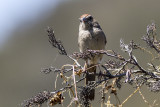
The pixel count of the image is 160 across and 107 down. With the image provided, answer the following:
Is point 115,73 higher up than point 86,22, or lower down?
lower down

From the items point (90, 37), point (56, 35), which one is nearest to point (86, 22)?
point (90, 37)

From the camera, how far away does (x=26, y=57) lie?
2803 cm

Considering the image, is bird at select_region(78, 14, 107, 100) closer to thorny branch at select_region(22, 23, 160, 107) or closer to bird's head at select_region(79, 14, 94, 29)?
bird's head at select_region(79, 14, 94, 29)

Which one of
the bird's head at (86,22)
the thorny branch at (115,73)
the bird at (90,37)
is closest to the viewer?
the thorny branch at (115,73)

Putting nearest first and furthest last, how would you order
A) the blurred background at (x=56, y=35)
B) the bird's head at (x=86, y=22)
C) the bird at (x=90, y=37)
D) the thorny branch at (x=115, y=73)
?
the thorny branch at (x=115, y=73) < the bird at (x=90, y=37) < the bird's head at (x=86, y=22) < the blurred background at (x=56, y=35)

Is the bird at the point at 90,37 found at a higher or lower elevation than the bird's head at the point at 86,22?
lower

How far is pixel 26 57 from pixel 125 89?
12037 mm

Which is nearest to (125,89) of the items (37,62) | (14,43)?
(37,62)

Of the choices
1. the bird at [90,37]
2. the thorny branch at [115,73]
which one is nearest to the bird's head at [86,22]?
the bird at [90,37]

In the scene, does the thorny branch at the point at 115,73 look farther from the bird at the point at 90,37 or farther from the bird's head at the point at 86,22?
the bird's head at the point at 86,22

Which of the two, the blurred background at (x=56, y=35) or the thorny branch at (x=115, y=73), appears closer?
the thorny branch at (x=115, y=73)

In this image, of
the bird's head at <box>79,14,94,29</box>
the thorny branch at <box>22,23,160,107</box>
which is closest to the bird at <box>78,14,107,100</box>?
the bird's head at <box>79,14,94,29</box>

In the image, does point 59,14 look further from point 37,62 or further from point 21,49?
point 37,62

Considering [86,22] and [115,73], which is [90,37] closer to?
[86,22]
